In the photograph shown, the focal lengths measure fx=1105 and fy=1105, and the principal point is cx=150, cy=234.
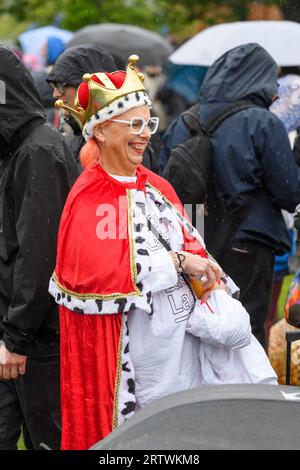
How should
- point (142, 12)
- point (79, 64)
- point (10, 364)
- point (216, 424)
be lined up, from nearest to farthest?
point (216, 424) → point (10, 364) → point (79, 64) → point (142, 12)

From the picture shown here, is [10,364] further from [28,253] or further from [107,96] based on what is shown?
[107,96]

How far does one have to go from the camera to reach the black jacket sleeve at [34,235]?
4559mm

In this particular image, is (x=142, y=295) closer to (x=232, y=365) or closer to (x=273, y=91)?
(x=232, y=365)

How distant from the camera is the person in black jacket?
457cm

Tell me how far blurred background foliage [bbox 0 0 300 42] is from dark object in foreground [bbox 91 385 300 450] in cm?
1447

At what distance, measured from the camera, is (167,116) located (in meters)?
14.0

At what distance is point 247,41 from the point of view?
30.8ft

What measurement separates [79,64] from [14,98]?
1040mm

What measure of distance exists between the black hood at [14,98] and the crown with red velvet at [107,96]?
0.41 meters

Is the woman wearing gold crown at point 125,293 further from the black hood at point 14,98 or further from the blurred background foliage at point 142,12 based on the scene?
the blurred background foliage at point 142,12

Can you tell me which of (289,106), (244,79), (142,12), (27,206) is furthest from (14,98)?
(142,12)

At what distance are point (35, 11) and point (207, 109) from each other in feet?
44.2

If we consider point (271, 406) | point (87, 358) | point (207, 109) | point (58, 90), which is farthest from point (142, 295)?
point (207, 109)

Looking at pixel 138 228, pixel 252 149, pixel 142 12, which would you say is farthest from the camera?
pixel 142 12
